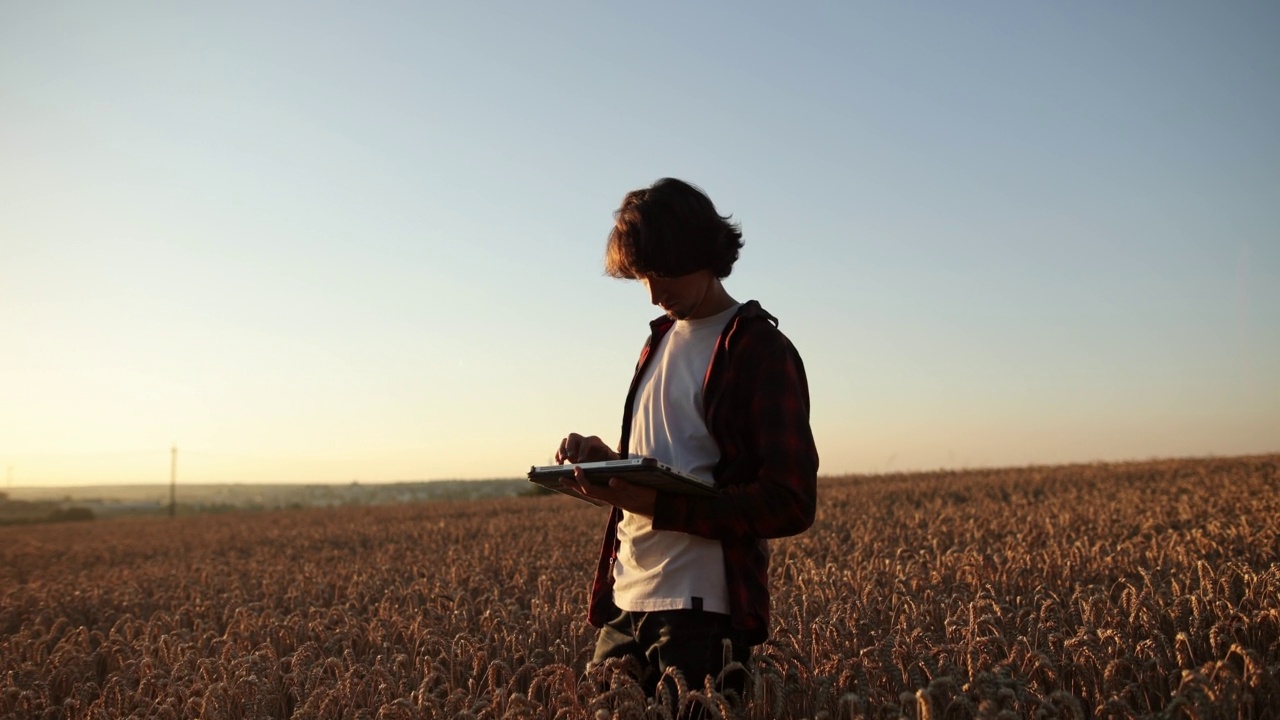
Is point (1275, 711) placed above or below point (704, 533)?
below

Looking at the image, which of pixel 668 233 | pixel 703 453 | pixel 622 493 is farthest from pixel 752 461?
pixel 668 233

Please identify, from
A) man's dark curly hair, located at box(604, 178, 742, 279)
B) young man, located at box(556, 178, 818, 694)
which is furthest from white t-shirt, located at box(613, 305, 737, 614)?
man's dark curly hair, located at box(604, 178, 742, 279)

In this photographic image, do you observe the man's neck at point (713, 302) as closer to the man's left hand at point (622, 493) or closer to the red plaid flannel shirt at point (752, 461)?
the red plaid flannel shirt at point (752, 461)

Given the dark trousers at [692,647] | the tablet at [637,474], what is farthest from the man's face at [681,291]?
the dark trousers at [692,647]

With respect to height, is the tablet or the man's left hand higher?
the tablet

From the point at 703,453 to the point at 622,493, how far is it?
17.1 inches

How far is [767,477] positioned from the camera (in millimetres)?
2740

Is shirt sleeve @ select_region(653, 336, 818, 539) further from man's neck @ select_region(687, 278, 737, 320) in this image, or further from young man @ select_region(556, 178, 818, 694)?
man's neck @ select_region(687, 278, 737, 320)

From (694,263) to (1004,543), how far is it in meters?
7.94

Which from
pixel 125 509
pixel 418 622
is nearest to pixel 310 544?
pixel 418 622

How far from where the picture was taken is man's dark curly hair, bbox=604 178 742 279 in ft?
9.45

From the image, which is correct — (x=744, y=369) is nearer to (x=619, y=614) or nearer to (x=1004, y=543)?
(x=619, y=614)

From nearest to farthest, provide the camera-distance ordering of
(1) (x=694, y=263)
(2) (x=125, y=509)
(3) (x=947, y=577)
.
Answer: (1) (x=694, y=263) < (3) (x=947, y=577) < (2) (x=125, y=509)

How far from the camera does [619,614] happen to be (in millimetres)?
3316
